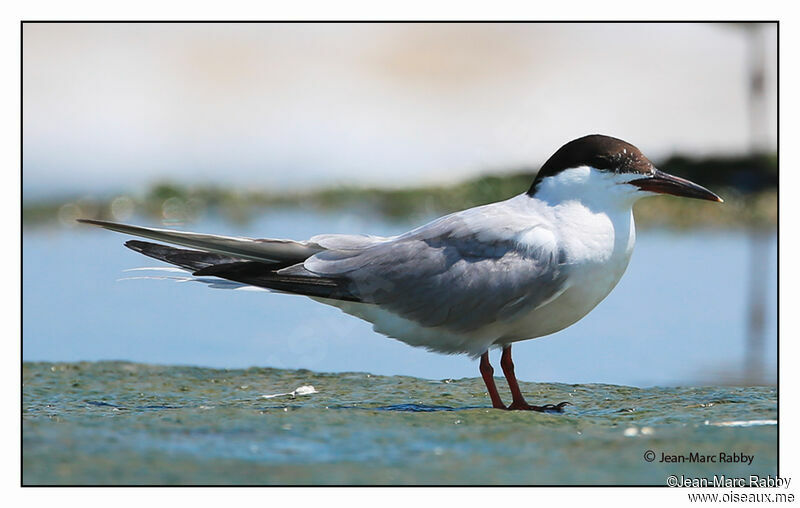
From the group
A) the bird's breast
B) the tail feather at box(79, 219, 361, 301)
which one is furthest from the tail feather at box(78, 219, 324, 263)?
the bird's breast

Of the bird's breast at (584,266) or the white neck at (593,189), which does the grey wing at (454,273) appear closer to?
the bird's breast at (584,266)

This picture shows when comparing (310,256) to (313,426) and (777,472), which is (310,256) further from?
(777,472)

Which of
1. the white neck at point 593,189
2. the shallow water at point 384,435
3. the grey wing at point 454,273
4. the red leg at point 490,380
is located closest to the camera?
the shallow water at point 384,435

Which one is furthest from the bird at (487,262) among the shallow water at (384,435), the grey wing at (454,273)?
the shallow water at (384,435)

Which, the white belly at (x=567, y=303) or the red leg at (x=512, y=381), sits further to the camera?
the red leg at (x=512, y=381)

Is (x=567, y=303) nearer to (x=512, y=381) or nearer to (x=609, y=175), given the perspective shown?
(x=512, y=381)

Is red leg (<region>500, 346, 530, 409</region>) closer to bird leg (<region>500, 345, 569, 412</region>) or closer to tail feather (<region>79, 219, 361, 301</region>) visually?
bird leg (<region>500, 345, 569, 412</region>)

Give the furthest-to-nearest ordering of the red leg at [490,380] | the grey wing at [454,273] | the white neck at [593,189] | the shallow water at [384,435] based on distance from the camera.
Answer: the white neck at [593,189] < the red leg at [490,380] < the grey wing at [454,273] < the shallow water at [384,435]
